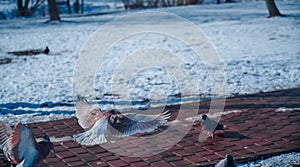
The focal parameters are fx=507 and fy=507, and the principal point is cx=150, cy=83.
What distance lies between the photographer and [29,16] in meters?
23.4

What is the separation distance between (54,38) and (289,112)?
9464mm

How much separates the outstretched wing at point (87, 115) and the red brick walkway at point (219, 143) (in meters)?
0.32

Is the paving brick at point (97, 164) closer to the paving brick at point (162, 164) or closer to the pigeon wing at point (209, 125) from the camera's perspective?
the paving brick at point (162, 164)

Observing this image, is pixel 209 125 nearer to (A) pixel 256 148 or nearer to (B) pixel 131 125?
(A) pixel 256 148

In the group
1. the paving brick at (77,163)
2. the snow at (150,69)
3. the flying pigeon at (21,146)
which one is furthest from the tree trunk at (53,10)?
the flying pigeon at (21,146)

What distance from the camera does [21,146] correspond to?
387 centimetres

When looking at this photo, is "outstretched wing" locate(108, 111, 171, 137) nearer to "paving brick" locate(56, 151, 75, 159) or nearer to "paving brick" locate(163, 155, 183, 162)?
"paving brick" locate(163, 155, 183, 162)

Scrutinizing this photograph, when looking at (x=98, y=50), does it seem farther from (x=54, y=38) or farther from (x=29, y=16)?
(x=29, y=16)

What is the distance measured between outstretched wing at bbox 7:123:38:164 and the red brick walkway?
0.76 m

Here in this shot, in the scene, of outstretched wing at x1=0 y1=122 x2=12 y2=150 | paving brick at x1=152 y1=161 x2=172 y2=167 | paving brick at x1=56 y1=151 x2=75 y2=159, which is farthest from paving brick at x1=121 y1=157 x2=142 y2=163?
outstretched wing at x1=0 y1=122 x2=12 y2=150

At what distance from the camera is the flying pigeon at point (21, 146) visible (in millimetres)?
3785

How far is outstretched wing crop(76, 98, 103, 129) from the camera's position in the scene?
4.74 m

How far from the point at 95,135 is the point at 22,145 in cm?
74

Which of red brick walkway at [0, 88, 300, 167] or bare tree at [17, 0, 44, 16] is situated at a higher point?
bare tree at [17, 0, 44, 16]
